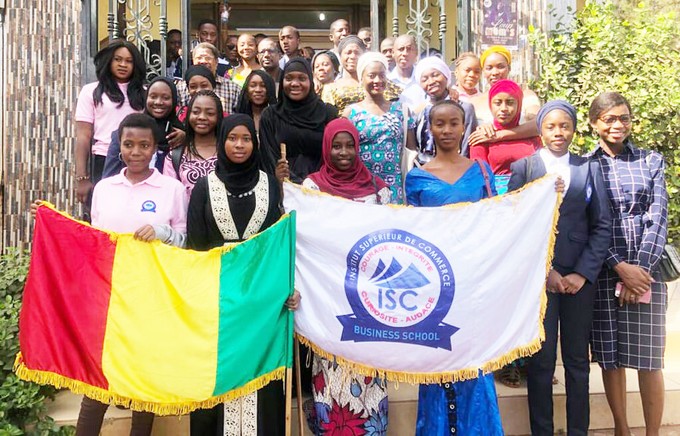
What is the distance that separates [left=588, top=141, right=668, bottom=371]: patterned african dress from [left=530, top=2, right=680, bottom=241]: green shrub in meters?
1.84

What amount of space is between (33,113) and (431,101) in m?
3.32

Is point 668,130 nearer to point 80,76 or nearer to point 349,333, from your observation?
point 349,333

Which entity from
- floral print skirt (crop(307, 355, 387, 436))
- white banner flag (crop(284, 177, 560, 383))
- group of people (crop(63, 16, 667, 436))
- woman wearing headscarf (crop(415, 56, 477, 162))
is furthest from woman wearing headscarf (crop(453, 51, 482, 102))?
floral print skirt (crop(307, 355, 387, 436))

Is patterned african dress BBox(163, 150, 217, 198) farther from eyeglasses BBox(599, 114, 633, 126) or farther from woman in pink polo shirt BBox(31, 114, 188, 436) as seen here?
eyeglasses BBox(599, 114, 633, 126)

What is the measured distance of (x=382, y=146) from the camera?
4.21 meters

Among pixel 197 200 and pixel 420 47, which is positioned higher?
pixel 420 47

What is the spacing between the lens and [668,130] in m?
5.59

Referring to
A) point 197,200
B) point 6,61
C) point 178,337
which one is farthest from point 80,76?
point 178,337

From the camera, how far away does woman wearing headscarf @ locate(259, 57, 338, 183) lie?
13.5 ft

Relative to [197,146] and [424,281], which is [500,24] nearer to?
[197,146]

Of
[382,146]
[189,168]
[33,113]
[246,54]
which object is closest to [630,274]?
[382,146]

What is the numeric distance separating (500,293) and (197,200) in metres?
1.65

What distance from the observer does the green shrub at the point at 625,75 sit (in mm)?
5516

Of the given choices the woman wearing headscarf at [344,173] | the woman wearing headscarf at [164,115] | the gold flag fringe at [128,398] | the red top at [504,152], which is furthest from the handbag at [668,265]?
the woman wearing headscarf at [164,115]
